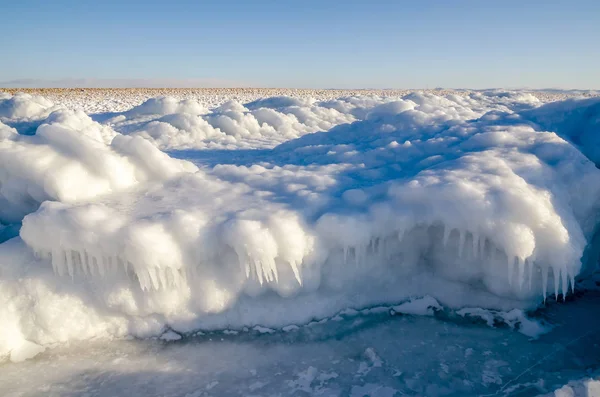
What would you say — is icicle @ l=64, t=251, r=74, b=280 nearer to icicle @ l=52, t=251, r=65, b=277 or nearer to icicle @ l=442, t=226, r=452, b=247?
icicle @ l=52, t=251, r=65, b=277

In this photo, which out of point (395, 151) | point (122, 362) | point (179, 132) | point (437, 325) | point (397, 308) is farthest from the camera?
point (179, 132)

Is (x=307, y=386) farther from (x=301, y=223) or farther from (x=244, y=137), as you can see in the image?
(x=244, y=137)

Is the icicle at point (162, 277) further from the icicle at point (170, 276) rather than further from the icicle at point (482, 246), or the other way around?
the icicle at point (482, 246)

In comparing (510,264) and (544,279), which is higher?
(510,264)

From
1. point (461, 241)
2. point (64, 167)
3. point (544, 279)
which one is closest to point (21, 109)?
point (64, 167)

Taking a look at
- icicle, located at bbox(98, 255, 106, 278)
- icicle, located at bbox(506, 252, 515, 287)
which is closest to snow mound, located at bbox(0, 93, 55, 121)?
icicle, located at bbox(98, 255, 106, 278)

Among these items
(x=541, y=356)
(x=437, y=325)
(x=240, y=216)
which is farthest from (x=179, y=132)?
(x=541, y=356)

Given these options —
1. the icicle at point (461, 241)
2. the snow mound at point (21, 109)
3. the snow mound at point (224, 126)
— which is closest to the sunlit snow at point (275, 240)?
the icicle at point (461, 241)

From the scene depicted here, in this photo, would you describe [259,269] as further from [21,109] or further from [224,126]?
[21,109]
